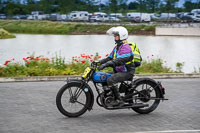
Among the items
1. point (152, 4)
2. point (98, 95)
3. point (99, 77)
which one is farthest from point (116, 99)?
point (152, 4)

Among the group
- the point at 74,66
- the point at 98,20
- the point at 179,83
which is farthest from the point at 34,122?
the point at 98,20

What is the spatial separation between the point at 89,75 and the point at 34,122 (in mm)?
1323

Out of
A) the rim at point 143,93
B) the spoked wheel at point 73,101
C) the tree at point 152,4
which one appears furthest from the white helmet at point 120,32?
the tree at point 152,4

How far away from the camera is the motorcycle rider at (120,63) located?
26.8 ft

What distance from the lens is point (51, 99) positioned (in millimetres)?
10477

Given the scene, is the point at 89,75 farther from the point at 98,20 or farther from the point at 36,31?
the point at 98,20

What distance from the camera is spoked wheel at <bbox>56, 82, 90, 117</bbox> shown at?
8102 mm

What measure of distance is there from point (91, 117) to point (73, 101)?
52cm

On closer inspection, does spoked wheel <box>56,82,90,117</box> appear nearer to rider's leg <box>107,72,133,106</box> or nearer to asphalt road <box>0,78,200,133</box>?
asphalt road <box>0,78,200,133</box>

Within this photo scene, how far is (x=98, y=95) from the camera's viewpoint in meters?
8.25

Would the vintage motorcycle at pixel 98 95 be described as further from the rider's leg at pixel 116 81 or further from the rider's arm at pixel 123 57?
the rider's arm at pixel 123 57

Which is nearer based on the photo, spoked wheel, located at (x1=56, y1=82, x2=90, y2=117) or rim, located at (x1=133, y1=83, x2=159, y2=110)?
spoked wheel, located at (x1=56, y1=82, x2=90, y2=117)

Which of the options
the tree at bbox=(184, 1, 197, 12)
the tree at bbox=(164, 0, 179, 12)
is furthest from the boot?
the tree at bbox=(184, 1, 197, 12)

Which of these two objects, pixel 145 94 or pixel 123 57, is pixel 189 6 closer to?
pixel 145 94
